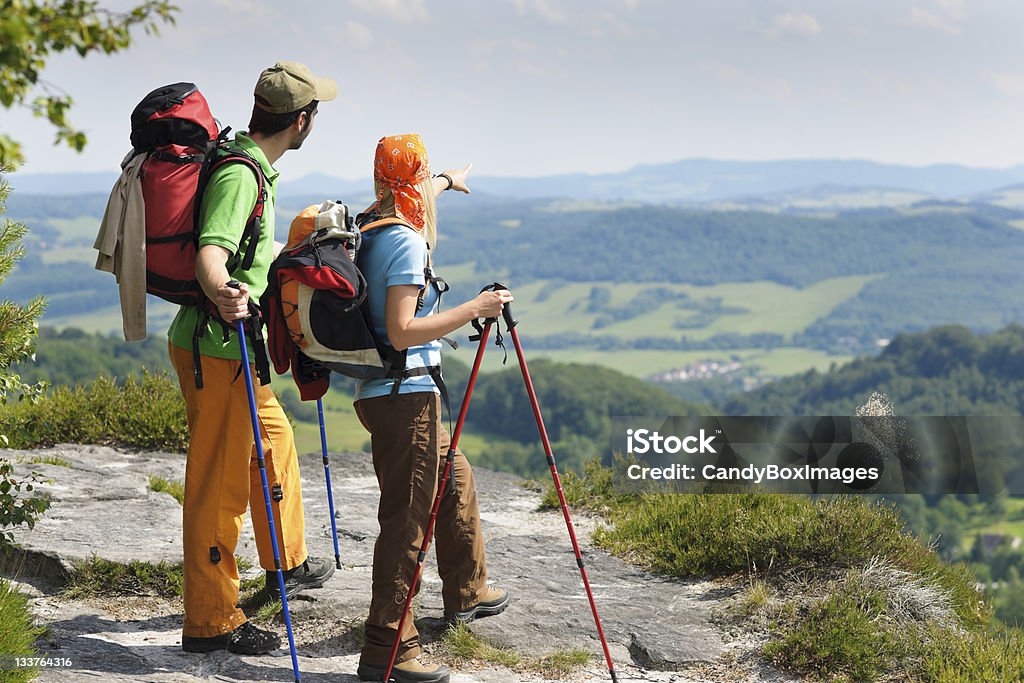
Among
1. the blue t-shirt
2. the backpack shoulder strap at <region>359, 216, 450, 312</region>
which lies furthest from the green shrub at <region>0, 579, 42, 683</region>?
the backpack shoulder strap at <region>359, 216, 450, 312</region>

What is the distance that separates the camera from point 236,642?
502 centimetres

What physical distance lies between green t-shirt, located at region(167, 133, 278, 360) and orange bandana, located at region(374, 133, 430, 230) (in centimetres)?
59

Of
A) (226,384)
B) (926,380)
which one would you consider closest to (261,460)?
(226,384)

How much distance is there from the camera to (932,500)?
108 m

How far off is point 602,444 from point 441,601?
92446 mm

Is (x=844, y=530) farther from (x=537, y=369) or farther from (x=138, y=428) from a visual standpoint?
(x=537, y=369)

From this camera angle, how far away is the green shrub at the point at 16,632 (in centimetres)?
429

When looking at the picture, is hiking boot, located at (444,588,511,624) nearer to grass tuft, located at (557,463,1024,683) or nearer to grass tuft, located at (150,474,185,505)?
grass tuft, located at (557,463,1024,683)

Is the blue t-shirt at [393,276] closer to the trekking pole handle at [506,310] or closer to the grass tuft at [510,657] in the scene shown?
the trekking pole handle at [506,310]

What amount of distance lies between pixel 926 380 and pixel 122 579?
14736cm

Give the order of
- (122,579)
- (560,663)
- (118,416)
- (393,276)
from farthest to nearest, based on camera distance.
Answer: (118,416) < (122,579) < (560,663) < (393,276)

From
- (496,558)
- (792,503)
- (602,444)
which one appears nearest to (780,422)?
(792,503)

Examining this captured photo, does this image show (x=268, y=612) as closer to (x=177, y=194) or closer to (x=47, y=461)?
(x=177, y=194)

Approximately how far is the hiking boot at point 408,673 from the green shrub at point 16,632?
4.76 ft
